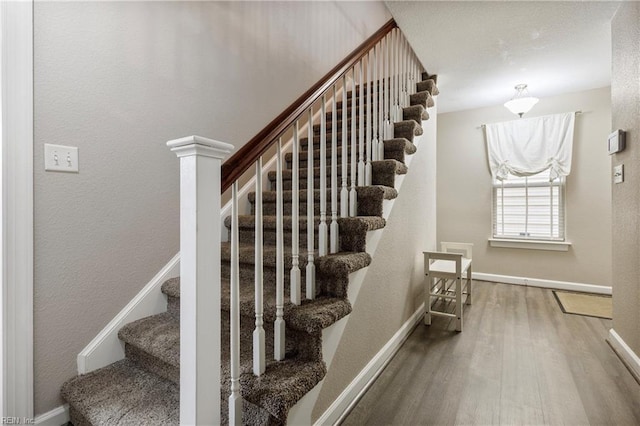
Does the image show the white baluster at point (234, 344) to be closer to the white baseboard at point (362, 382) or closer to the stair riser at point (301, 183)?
the white baseboard at point (362, 382)

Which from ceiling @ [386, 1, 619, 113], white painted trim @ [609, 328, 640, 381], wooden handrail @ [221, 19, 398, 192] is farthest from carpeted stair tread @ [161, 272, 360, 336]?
ceiling @ [386, 1, 619, 113]

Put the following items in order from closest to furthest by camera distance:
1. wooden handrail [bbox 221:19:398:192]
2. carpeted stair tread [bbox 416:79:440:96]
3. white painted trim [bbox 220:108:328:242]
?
1. wooden handrail [bbox 221:19:398:192]
2. white painted trim [bbox 220:108:328:242]
3. carpeted stair tread [bbox 416:79:440:96]

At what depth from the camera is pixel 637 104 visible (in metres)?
2.00

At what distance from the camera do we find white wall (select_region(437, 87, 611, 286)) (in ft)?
12.7

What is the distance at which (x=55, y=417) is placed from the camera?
1.45 m

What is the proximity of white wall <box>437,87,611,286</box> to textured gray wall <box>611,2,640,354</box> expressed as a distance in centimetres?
185

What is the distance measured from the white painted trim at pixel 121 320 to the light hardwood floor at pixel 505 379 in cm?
129

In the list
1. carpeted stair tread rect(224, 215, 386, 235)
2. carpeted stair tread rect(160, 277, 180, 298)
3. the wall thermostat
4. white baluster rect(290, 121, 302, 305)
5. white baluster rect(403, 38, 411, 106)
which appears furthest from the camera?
white baluster rect(403, 38, 411, 106)

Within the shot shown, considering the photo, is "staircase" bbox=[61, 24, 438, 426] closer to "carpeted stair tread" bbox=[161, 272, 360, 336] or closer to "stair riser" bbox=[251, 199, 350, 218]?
"carpeted stair tread" bbox=[161, 272, 360, 336]

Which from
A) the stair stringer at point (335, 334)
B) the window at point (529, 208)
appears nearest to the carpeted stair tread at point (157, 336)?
the stair stringer at point (335, 334)

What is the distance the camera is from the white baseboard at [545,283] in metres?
3.88

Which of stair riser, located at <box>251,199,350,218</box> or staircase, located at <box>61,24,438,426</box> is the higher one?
stair riser, located at <box>251,199,350,218</box>

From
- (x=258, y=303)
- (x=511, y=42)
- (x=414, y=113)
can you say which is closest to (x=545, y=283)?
(x=511, y=42)

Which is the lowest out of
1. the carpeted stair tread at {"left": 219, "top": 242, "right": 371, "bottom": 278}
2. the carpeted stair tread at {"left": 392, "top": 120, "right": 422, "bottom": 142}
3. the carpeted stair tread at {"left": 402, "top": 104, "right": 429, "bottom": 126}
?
the carpeted stair tread at {"left": 219, "top": 242, "right": 371, "bottom": 278}
